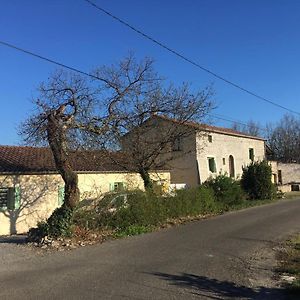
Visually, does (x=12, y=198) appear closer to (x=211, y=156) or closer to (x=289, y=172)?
(x=211, y=156)

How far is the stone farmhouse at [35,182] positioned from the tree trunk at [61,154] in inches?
194

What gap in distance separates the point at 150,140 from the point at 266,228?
940 centimetres

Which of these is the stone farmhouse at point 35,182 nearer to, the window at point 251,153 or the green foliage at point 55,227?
the green foliage at point 55,227

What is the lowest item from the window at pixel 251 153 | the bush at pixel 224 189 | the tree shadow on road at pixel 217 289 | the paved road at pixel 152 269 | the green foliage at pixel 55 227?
the tree shadow on road at pixel 217 289

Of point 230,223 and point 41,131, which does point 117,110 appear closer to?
point 41,131

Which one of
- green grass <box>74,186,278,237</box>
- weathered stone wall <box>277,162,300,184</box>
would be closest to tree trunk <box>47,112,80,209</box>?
green grass <box>74,186,278,237</box>

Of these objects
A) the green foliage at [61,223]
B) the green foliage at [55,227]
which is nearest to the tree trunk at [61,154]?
the green foliage at [61,223]

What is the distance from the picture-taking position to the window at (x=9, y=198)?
74.9 feet

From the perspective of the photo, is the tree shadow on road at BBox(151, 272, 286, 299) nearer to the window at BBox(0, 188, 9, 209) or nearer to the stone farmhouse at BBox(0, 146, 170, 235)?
the stone farmhouse at BBox(0, 146, 170, 235)

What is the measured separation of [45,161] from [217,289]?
20413 millimetres

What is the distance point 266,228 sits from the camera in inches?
672

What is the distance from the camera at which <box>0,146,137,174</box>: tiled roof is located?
23875 millimetres

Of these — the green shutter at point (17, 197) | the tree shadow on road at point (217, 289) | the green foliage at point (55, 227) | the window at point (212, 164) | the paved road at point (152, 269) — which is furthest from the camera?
the window at point (212, 164)

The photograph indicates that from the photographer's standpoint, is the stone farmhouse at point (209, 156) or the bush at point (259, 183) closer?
the bush at point (259, 183)
